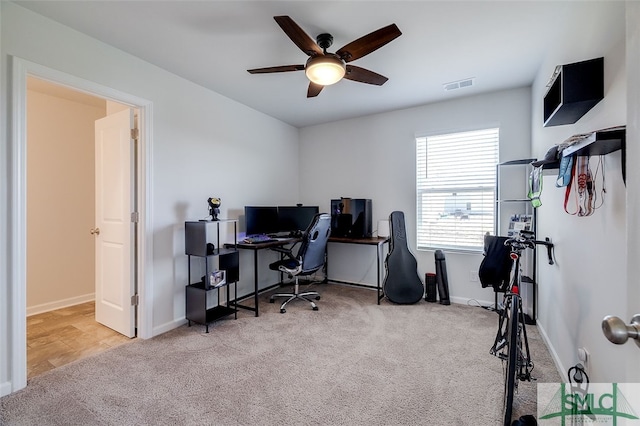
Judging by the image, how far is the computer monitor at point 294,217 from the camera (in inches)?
161

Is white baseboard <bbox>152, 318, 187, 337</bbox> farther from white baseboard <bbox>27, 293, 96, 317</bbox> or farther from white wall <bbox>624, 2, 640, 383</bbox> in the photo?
white wall <bbox>624, 2, 640, 383</bbox>

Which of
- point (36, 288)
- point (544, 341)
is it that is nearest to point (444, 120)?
point (544, 341)

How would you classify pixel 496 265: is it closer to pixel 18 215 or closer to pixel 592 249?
pixel 592 249

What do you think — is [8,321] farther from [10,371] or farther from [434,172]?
[434,172]

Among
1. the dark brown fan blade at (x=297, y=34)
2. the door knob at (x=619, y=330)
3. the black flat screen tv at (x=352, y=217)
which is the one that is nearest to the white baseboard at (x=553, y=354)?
the door knob at (x=619, y=330)

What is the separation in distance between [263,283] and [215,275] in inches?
53.7

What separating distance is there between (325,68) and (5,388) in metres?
3.10

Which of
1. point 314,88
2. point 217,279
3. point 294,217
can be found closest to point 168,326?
point 217,279

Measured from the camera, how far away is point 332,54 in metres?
2.07

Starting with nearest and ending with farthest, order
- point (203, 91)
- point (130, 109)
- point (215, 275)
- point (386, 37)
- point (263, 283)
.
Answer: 1. point (386, 37)
2. point (130, 109)
3. point (215, 275)
4. point (203, 91)
5. point (263, 283)

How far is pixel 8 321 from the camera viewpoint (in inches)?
74.4

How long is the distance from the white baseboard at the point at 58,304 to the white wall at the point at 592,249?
16.6ft

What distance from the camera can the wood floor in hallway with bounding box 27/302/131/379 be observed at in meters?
2.30

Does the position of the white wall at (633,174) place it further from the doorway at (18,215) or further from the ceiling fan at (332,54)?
the doorway at (18,215)
